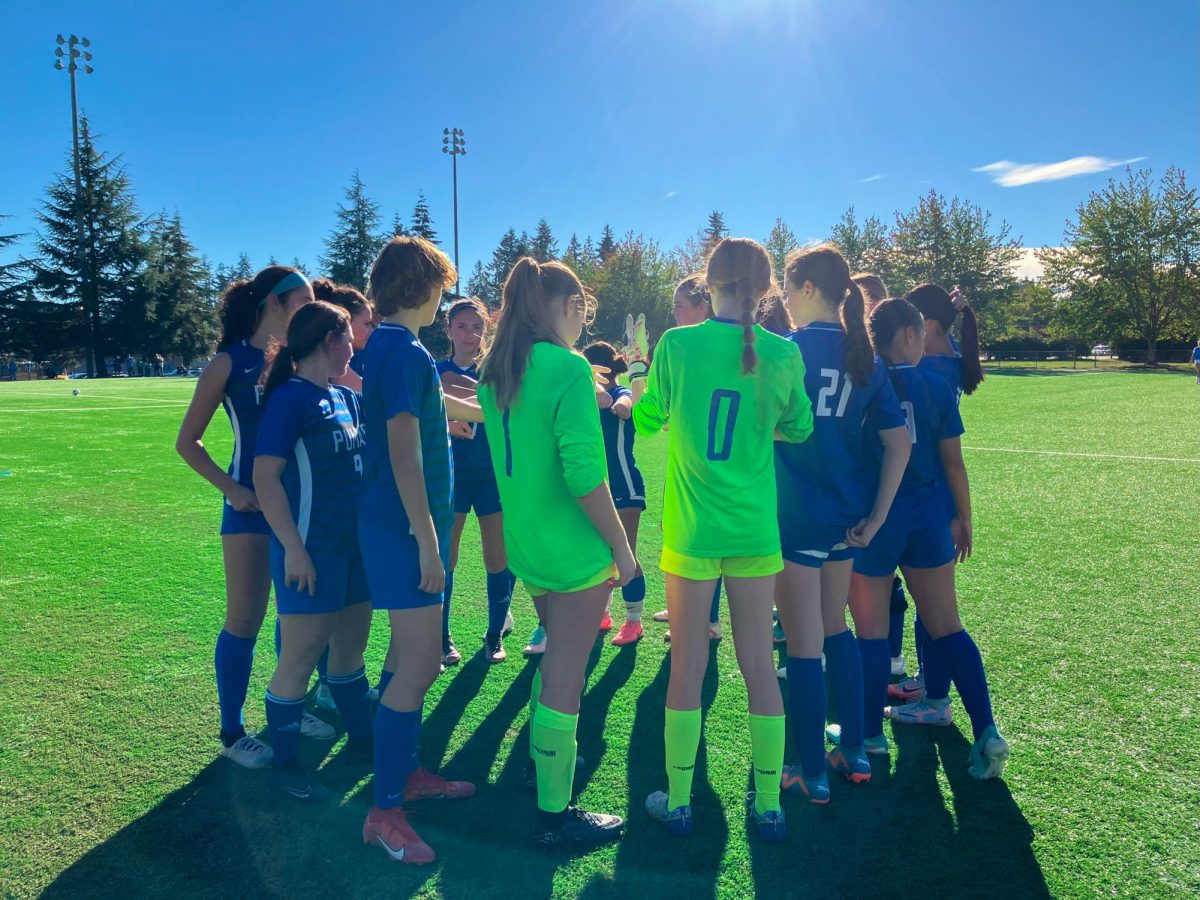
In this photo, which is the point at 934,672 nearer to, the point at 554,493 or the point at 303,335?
the point at 554,493

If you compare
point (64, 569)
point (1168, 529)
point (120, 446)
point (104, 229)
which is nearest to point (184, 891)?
point (64, 569)

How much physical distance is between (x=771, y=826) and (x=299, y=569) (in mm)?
2070

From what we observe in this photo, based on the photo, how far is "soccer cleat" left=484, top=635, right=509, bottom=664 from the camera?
4418 mm

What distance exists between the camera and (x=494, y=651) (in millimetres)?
4488

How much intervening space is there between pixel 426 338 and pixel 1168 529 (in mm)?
46253

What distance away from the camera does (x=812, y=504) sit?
2809mm

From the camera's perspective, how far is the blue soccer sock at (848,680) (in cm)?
303

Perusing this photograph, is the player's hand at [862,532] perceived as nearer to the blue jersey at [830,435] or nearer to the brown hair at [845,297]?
the blue jersey at [830,435]

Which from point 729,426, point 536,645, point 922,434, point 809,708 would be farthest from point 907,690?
point 729,426

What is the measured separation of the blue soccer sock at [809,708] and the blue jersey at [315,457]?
193 centimetres

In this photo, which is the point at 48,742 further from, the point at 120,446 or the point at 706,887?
the point at 120,446

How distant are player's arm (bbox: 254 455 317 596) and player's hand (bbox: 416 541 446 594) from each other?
21.9 inches

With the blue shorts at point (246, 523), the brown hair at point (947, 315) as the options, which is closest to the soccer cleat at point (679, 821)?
the blue shorts at point (246, 523)

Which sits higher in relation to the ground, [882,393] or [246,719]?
[882,393]
